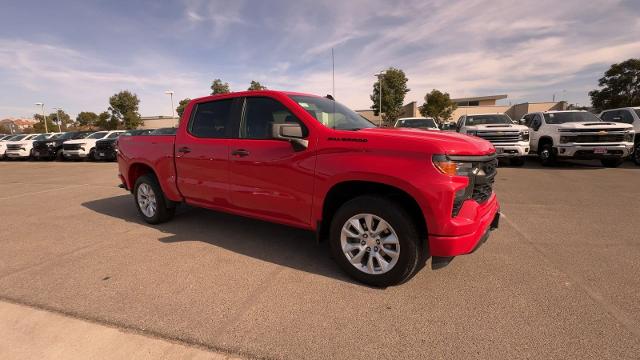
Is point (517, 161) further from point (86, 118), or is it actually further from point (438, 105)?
point (86, 118)

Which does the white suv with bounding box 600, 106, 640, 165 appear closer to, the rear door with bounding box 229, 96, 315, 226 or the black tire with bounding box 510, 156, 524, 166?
the black tire with bounding box 510, 156, 524, 166

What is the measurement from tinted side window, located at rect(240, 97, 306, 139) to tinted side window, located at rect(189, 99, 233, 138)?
28 cm

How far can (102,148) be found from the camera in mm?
16359

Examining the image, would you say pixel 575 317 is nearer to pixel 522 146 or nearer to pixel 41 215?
pixel 41 215

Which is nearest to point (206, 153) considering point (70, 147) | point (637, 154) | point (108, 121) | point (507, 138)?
point (507, 138)

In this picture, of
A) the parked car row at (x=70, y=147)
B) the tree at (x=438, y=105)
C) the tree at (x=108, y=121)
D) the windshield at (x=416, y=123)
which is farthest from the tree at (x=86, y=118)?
the windshield at (x=416, y=123)

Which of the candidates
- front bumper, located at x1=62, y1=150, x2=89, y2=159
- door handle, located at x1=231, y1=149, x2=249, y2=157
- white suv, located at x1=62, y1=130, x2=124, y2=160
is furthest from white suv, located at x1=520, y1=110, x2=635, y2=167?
front bumper, located at x1=62, y1=150, x2=89, y2=159

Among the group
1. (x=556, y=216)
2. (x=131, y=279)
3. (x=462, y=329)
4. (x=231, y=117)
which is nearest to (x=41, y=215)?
(x=131, y=279)

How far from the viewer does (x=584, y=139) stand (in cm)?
973

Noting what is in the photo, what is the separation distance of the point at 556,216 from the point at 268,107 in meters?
4.66

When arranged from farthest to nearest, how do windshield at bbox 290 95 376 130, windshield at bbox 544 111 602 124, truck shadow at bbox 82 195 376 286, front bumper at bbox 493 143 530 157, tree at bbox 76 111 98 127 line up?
1. tree at bbox 76 111 98 127
2. windshield at bbox 544 111 602 124
3. front bumper at bbox 493 143 530 157
4. truck shadow at bbox 82 195 376 286
5. windshield at bbox 290 95 376 130

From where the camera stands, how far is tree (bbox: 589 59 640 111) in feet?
106

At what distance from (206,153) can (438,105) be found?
4385 cm

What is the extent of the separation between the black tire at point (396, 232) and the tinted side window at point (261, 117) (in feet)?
3.66
